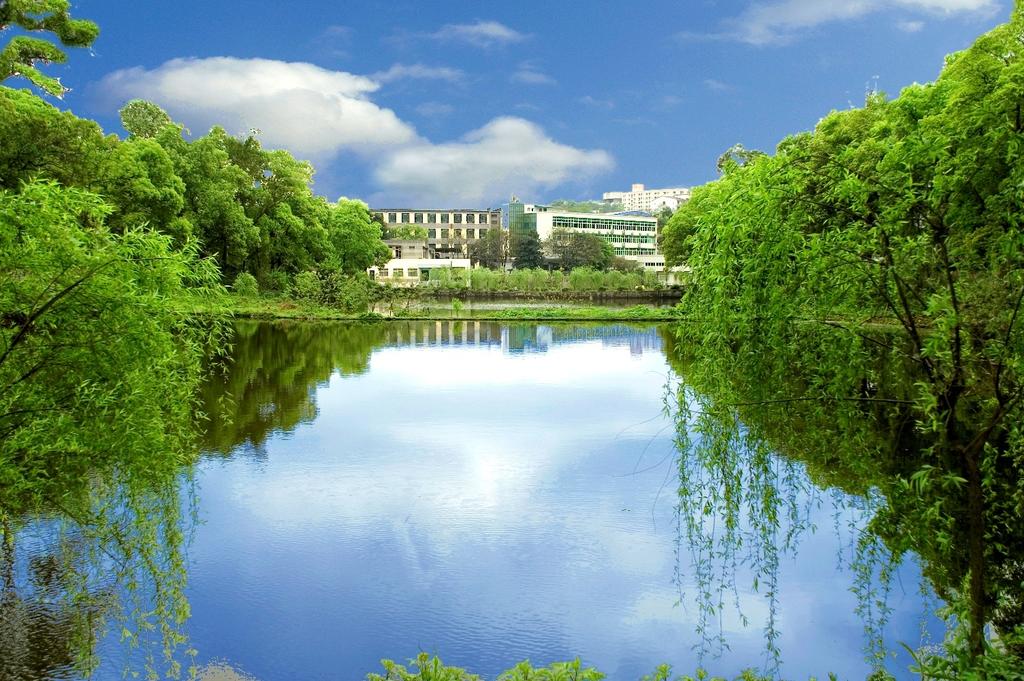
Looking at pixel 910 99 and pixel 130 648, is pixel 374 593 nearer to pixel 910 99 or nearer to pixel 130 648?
pixel 130 648

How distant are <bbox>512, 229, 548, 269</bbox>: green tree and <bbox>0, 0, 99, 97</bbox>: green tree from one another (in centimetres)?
6208

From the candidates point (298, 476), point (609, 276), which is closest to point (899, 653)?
point (298, 476)

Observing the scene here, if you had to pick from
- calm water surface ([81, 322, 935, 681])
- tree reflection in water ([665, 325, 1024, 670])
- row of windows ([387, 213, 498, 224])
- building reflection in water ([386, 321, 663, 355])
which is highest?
row of windows ([387, 213, 498, 224])

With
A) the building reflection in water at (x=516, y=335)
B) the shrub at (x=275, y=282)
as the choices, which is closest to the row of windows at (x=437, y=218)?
the shrub at (x=275, y=282)

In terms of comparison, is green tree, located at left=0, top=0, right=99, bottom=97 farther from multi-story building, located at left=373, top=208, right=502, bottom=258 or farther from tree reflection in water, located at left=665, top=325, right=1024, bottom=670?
multi-story building, located at left=373, top=208, right=502, bottom=258

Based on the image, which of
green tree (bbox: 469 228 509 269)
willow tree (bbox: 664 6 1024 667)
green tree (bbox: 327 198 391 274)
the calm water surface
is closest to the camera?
willow tree (bbox: 664 6 1024 667)

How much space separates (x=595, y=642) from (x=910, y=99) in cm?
1574

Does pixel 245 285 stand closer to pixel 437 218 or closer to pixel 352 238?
pixel 352 238

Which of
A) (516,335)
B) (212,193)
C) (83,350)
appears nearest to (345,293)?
(212,193)

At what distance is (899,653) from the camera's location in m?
7.66

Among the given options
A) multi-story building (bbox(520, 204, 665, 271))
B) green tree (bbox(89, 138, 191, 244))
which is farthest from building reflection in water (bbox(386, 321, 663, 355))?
multi-story building (bbox(520, 204, 665, 271))

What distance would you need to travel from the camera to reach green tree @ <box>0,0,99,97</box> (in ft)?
50.9

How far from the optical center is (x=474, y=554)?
9.65 metres

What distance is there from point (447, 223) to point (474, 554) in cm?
8835
